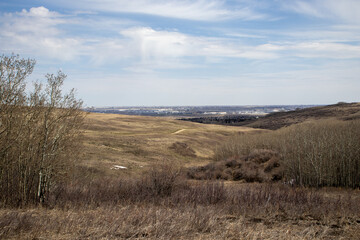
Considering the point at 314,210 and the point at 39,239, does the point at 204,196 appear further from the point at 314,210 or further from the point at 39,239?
the point at 39,239

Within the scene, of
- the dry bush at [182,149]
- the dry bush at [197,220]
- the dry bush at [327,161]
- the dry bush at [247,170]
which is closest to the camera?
the dry bush at [197,220]

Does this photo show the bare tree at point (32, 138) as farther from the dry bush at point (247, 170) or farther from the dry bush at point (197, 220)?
the dry bush at point (247, 170)

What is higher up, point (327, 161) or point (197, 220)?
point (197, 220)

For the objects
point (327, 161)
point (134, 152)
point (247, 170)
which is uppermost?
point (327, 161)

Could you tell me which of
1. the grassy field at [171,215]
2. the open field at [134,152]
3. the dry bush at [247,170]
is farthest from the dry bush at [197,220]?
the dry bush at [247,170]

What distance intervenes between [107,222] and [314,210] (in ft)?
23.9

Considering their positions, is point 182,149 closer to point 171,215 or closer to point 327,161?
point 327,161

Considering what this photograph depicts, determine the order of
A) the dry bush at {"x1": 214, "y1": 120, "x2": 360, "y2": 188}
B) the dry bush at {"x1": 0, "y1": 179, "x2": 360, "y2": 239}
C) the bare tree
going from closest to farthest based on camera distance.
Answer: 1. the dry bush at {"x1": 0, "y1": 179, "x2": 360, "y2": 239}
2. the bare tree
3. the dry bush at {"x1": 214, "y1": 120, "x2": 360, "y2": 188}

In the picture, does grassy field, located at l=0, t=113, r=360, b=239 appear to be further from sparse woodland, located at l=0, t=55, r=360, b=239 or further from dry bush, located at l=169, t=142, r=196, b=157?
dry bush, located at l=169, t=142, r=196, b=157

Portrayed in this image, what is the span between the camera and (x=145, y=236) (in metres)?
7.96

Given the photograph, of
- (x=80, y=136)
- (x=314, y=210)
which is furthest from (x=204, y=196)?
(x=80, y=136)

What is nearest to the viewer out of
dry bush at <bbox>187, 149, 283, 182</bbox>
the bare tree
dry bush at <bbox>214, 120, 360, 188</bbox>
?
the bare tree

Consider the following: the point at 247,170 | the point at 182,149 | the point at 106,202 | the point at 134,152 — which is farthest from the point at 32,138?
the point at 182,149

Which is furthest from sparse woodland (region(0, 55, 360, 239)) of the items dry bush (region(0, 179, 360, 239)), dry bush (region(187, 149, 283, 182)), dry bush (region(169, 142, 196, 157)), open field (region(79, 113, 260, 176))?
dry bush (region(169, 142, 196, 157))
